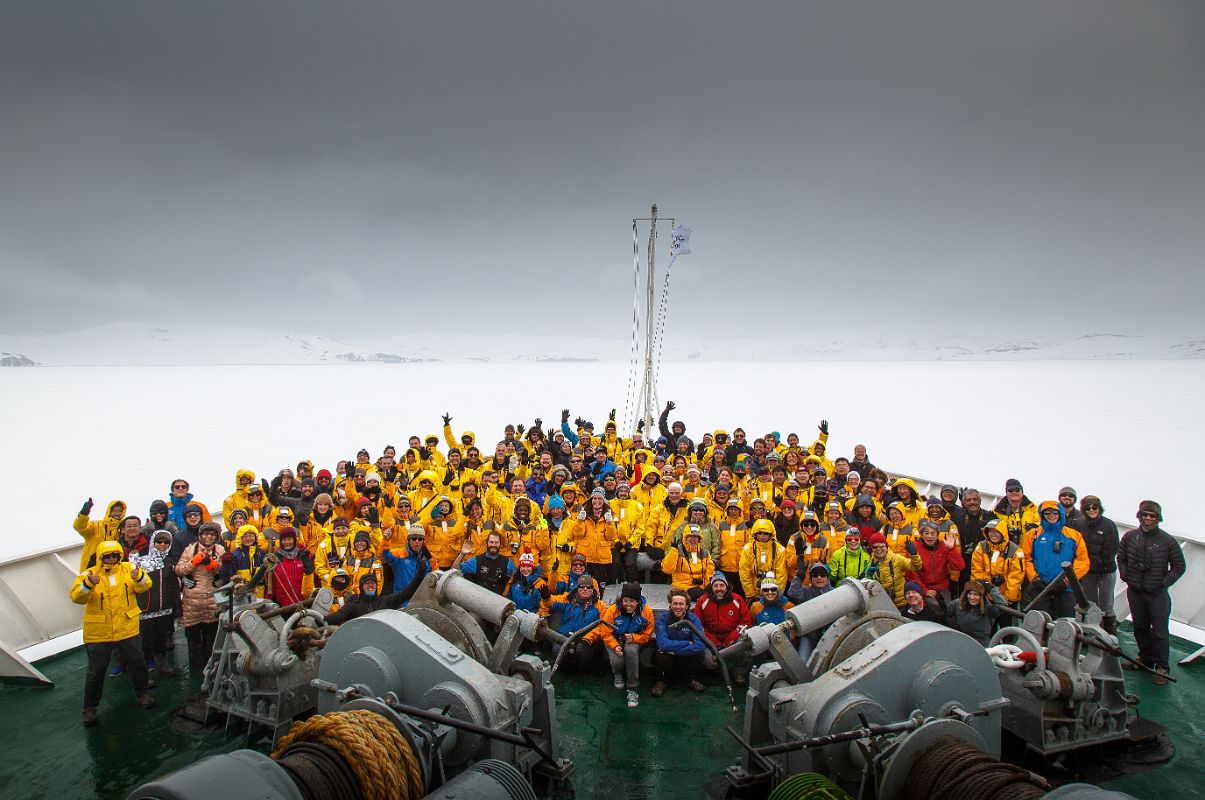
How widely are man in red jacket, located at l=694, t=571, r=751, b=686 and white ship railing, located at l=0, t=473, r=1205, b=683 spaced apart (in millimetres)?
3930

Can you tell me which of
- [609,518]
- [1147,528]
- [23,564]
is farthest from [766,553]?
[23,564]

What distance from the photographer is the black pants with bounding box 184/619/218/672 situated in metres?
5.22

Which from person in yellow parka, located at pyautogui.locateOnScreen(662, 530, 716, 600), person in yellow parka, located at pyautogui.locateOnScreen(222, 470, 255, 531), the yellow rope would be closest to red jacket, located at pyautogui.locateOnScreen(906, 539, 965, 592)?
person in yellow parka, located at pyautogui.locateOnScreen(662, 530, 716, 600)

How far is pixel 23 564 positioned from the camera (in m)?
6.33

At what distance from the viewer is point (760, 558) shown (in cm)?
603

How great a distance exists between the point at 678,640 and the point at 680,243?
11.1 metres

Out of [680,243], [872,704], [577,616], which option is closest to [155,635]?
[577,616]

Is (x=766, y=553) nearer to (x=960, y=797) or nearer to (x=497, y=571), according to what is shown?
(x=497, y=571)

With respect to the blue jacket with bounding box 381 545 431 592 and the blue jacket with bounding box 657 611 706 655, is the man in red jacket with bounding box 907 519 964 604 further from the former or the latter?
the blue jacket with bounding box 381 545 431 592

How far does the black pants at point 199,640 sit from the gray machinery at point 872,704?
169 inches

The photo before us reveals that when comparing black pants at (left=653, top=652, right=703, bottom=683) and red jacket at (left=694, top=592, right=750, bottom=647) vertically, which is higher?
red jacket at (left=694, top=592, right=750, bottom=647)

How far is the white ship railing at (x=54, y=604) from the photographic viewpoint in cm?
596

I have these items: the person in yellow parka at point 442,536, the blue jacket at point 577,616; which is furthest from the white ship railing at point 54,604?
the blue jacket at point 577,616

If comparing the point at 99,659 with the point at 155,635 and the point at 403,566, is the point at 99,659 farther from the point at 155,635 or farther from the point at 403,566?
the point at 403,566
